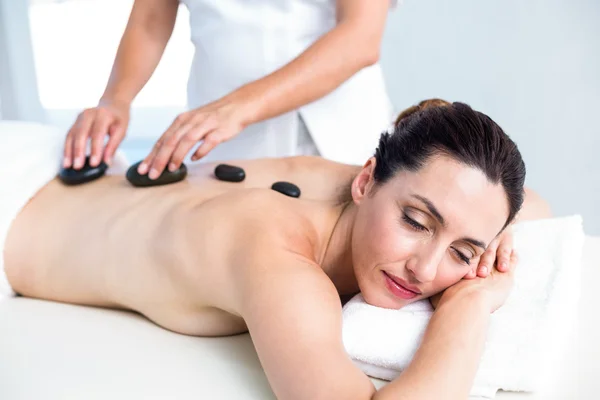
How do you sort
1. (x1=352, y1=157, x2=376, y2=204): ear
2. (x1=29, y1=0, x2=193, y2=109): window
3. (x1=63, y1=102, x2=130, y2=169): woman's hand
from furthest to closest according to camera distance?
1. (x1=29, y1=0, x2=193, y2=109): window
2. (x1=63, y1=102, x2=130, y2=169): woman's hand
3. (x1=352, y1=157, x2=376, y2=204): ear

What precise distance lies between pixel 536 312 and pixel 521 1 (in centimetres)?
155

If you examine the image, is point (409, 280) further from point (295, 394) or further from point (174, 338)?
point (174, 338)

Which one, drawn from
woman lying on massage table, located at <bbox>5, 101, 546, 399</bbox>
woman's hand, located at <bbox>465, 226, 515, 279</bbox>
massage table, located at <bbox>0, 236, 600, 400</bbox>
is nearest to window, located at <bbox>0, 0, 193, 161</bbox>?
woman lying on massage table, located at <bbox>5, 101, 546, 399</bbox>

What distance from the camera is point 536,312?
986 millimetres

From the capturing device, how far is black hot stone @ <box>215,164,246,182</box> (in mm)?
1218

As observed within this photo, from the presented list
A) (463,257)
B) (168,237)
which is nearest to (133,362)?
(168,237)

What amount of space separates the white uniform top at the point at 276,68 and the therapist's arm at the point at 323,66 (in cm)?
14

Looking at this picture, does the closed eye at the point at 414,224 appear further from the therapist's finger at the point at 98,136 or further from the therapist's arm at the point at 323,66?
the therapist's finger at the point at 98,136

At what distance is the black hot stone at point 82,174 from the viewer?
1.26 meters

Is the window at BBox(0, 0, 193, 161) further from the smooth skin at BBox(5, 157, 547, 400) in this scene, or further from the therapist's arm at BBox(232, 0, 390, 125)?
the smooth skin at BBox(5, 157, 547, 400)

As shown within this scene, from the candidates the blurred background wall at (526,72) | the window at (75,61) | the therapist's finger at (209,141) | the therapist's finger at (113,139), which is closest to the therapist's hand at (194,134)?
the therapist's finger at (209,141)

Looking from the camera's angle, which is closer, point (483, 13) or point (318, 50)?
point (318, 50)

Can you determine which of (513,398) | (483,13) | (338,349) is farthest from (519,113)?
(338,349)

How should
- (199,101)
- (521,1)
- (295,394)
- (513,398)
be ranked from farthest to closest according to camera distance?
(521,1), (199,101), (513,398), (295,394)
